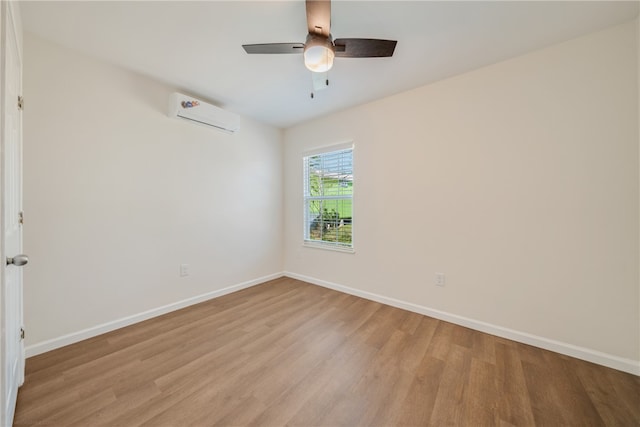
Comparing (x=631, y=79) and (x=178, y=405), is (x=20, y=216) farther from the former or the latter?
(x=631, y=79)

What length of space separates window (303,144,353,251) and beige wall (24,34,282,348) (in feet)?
3.56

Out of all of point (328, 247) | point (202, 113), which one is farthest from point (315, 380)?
point (202, 113)

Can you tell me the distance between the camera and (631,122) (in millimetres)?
1707

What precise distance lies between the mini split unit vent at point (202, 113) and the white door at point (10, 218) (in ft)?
3.52

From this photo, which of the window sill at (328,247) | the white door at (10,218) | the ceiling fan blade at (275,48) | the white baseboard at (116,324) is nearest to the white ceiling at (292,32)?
the ceiling fan blade at (275,48)

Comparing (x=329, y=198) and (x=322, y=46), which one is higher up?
(x=322, y=46)

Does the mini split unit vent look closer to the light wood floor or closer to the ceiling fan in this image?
the ceiling fan

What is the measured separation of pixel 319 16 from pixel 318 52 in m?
0.18

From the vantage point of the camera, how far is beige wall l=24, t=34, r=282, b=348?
74.4 inches

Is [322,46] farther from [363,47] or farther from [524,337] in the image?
[524,337]

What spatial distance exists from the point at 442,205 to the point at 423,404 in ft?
5.76

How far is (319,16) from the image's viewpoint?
1447 millimetres

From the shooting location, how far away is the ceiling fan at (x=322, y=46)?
4.79ft

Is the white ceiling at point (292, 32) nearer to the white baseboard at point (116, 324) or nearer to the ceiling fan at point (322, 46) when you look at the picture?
the ceiling fan at point (322, 46)
